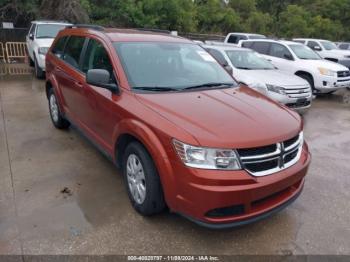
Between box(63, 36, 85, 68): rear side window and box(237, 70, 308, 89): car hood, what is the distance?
392 cm

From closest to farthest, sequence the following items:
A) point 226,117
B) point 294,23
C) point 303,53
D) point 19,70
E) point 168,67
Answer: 1. point 226,117
2. point 168,67
3. point 303,53
4. point 19,70
5. point 294,23

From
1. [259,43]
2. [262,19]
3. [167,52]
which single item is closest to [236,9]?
[262,19]

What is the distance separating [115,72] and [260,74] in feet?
15.3

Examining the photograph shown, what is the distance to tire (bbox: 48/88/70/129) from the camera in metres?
5.57

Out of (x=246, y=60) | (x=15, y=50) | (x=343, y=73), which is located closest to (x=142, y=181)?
(x=246, y=60)

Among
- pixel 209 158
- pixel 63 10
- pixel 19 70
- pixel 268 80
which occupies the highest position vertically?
pixel 63 10

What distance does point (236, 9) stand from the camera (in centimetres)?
3531

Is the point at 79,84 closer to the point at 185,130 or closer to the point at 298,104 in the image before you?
the point at 185,130

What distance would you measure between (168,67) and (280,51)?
7557 mm

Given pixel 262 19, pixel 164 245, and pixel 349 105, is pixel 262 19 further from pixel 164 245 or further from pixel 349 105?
pixel 164 245

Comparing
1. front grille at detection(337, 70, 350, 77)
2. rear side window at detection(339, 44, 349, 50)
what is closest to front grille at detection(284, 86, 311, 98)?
front grille at detection(337, 70, 350, 77)

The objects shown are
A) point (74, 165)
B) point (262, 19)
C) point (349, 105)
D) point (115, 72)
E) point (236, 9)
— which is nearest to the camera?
point (115, 72)

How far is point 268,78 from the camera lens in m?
7.25

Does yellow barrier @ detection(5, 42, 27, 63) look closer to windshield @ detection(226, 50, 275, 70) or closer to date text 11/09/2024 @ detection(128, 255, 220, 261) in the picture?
windshield @ detection(226, 50, 275, 70)
